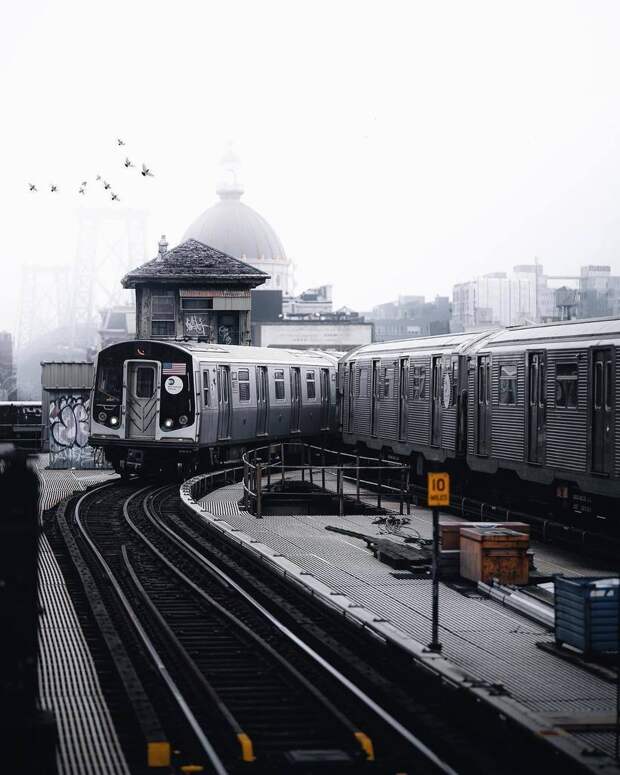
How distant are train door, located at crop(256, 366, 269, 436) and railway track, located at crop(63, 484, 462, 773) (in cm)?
1618

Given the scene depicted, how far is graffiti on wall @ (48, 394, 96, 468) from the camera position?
38375 mm

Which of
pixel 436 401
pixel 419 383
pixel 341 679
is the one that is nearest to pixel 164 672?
pixel 341 679

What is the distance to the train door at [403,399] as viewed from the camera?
29.6m

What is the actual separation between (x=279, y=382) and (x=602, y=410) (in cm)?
1874

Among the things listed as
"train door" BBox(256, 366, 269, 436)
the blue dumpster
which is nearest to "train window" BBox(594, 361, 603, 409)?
the blue dumpster

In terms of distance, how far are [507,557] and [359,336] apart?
12644cm

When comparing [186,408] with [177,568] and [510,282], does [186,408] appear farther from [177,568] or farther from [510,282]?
[510,282]

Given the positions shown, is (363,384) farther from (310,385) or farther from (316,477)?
(310,385)

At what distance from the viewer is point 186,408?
29688mm

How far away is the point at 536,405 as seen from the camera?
21031 mm

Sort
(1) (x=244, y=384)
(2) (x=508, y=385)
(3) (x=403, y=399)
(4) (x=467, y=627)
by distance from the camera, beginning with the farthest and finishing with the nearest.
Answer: (1) (x=244, y=384) < (3) (x=403, y=399) < (2) (x=508, y=385) < (4) (x=467, y=627)

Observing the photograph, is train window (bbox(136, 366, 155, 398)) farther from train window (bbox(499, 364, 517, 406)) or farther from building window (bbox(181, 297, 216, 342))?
building window (bbox(181, 297, 216, 342))

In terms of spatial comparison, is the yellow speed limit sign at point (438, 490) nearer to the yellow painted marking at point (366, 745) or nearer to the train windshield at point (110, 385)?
the yellow painted marking at point (366, 745)

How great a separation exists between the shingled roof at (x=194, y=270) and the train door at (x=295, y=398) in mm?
8113
